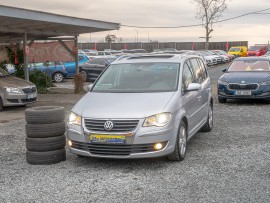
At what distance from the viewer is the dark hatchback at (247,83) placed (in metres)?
13.5

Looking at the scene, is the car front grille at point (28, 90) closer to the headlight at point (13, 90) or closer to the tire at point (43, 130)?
the headlight at point (13, 90)

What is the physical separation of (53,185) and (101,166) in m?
1.06

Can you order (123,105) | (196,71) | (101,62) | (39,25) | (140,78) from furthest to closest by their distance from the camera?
(101,62) → (39,25) → (196,71) → (140,78) → (123,105)

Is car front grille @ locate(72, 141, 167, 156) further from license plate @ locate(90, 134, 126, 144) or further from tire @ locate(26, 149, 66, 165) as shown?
tire @ locate(26, 149, 66, 165)

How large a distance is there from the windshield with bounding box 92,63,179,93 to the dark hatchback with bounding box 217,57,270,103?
637 cm

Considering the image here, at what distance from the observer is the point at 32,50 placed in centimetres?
2095

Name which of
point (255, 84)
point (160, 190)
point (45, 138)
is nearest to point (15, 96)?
point (45, 138)

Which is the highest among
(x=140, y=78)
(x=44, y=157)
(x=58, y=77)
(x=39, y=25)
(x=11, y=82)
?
(x=39, y=25)

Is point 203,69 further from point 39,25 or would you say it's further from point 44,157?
point 39,25

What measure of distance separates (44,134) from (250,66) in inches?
385

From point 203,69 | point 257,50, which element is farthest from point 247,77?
point 257,50

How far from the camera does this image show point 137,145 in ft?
20.7

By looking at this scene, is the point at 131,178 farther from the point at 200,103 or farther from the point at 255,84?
the point at 255,84

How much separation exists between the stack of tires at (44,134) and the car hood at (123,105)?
367mm
